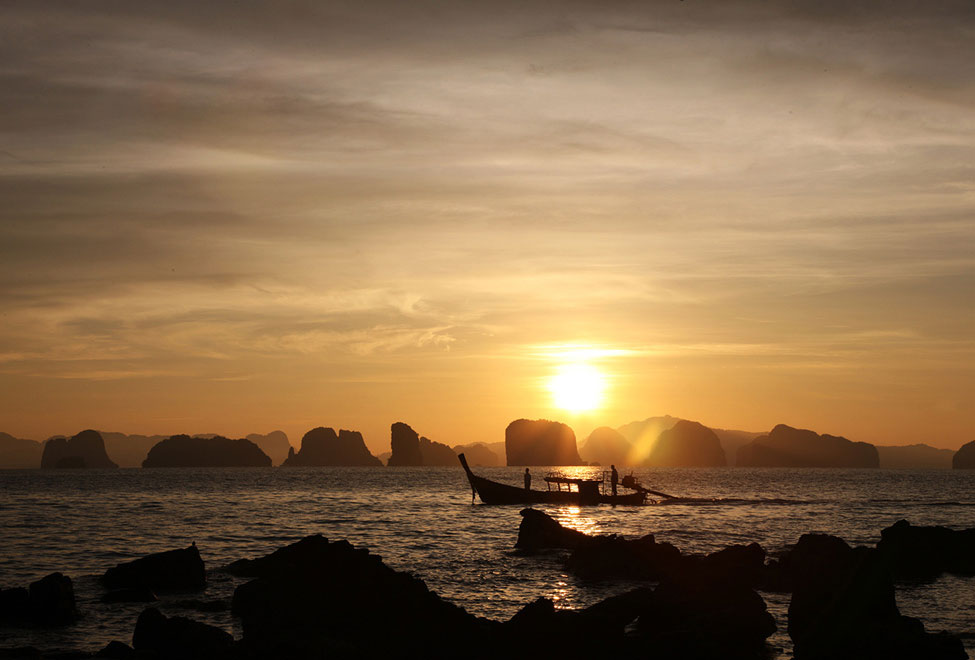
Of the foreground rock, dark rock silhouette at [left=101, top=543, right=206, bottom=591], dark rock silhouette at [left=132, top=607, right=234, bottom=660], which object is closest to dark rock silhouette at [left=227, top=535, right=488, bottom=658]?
dark rock silhouette at [left=132, top=607, right=234, bottom=660]

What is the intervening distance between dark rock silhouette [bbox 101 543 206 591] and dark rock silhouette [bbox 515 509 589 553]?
17324 mm

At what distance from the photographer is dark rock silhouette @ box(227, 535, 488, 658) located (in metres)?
20.0

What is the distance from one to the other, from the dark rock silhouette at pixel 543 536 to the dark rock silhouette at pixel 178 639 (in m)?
24.8

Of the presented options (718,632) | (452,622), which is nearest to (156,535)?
(452,622)

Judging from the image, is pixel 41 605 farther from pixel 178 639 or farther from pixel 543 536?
pixel 543 536

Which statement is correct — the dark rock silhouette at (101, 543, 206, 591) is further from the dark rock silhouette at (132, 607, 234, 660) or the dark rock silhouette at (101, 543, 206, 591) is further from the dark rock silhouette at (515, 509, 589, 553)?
the dark rock silhouette at (515, 509, 589, 553)

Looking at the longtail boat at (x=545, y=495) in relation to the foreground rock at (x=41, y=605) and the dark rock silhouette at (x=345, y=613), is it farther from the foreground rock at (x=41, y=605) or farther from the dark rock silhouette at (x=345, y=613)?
the foreground rock at (x=41, y=605)

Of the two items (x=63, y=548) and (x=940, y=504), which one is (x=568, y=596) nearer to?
(x=63, y=548)

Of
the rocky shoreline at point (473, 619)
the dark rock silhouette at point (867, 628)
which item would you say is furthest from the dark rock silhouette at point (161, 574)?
the dark rock silhouette at point (867, 628)

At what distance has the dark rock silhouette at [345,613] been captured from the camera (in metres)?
20.0

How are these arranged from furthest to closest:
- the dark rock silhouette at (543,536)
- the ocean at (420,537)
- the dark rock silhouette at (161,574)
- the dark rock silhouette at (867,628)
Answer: the dark rock silhouette at (543,536) < the dark rock silhouette at (161,574) < the ocean at (420,537) < the dark rock silhouette at (867,628)

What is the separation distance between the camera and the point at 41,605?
26.1 meters

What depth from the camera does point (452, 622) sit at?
22047 millimetres

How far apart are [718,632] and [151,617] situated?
46.8ft
